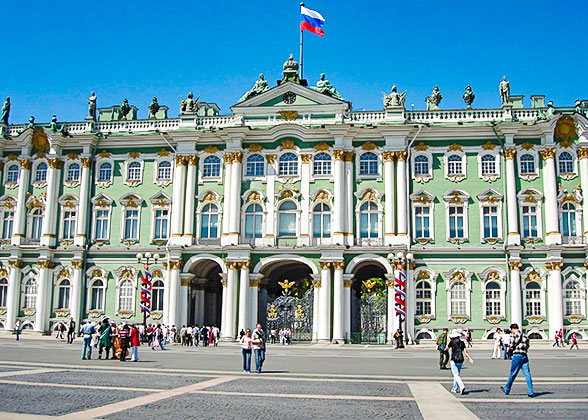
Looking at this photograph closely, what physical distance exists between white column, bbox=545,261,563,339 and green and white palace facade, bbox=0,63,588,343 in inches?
4.0

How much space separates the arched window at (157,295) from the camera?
2143 inches

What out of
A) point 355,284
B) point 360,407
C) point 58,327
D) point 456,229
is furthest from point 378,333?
point 360,407

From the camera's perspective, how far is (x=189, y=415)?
15203mm

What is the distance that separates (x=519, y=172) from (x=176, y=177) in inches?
1080

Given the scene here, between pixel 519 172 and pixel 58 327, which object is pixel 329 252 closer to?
pixel 519 172

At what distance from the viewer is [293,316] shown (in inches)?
2064

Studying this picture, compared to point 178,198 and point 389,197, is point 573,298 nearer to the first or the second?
point 389,197

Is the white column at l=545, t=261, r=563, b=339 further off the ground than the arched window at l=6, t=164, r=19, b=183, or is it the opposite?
the arched window at l=6, t=164, r=19, b=183

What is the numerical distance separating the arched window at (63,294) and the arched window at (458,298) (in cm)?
3131

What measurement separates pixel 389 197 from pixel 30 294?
31042 mm

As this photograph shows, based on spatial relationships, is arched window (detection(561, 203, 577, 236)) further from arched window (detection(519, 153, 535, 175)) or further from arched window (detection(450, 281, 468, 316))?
arched window (detection(450, 281, 468, 316))

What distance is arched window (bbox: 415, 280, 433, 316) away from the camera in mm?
50938

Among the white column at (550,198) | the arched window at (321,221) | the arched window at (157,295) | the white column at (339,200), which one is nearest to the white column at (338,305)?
the white column at (339,200)

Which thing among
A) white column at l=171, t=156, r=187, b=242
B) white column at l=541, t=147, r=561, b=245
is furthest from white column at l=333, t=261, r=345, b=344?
white column at l=541, t=147, r=561, b=245
